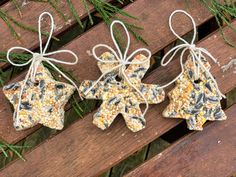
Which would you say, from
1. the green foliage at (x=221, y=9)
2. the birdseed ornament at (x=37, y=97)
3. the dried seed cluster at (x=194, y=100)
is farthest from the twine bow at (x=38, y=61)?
the green foliage at (x=221, y=9)

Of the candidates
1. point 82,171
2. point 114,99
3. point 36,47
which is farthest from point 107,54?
point 82,171

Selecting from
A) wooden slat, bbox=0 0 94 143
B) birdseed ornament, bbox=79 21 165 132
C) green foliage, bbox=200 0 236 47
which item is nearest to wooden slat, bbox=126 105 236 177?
birdseed ornament, bbox=79 21 165 132

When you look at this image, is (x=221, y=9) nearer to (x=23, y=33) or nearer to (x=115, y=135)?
(x=115, y=135)

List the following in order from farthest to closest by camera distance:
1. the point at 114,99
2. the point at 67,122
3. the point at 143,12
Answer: the point at 67,122 < the point at 143,12 < the point at 114,99

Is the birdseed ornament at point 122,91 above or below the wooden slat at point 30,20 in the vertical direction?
below

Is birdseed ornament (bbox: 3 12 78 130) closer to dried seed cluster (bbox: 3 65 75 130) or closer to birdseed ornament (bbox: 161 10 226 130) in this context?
dried seed cluster (bbox: 3 65 75 130)

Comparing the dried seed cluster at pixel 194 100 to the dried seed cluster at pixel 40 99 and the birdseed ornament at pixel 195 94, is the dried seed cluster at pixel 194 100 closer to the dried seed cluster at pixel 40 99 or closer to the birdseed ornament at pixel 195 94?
the birdseed ornament at pixel 195 94

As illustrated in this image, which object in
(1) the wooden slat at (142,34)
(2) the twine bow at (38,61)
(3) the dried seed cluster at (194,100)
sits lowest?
(3) the dried seed cluster at (194,100)

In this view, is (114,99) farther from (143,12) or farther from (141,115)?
(143,12)
